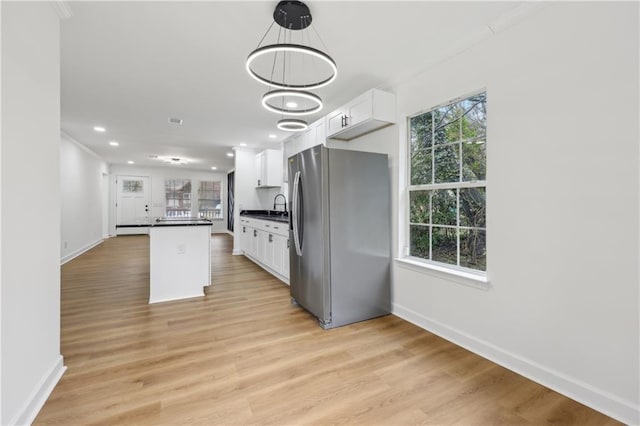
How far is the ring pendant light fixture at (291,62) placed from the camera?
→ 1.81 m

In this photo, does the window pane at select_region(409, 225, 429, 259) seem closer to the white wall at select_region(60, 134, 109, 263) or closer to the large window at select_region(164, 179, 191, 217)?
the white wall at select_region(60, 134, 109, 263)

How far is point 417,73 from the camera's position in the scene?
9.28 feet

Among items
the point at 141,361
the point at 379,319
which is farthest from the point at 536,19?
the point at 141,361

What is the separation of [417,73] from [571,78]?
1.35 m

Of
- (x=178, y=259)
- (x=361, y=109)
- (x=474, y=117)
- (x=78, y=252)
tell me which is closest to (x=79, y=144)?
(x=78, y=252)

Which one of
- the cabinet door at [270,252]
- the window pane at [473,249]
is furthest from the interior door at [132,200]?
the window pane at [473,249]

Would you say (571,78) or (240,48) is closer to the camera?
(571,78)

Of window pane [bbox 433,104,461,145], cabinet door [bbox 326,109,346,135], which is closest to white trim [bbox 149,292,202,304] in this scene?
cabinet door [bbox 326,109,346,135]

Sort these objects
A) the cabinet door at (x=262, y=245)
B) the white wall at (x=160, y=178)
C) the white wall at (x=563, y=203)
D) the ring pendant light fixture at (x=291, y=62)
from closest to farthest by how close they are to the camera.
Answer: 1. the white wall at (x=563, y=203)
2. the ring pendant light fixture at (x=291, y=62)
3. the cabinet door at (x=262, y=245)
4. the white wall at (x=160, y=178)

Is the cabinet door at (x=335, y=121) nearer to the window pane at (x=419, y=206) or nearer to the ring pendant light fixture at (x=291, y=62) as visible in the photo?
the ring pendant light fixture at (x=291, y=62)

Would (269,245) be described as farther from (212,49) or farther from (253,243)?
(212,49)

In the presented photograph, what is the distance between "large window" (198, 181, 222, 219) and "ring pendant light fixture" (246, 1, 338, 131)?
829 centimetres

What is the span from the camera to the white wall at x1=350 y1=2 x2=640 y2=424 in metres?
1.57

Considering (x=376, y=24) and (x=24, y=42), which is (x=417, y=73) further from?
(x=24, y=42)
